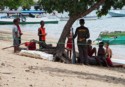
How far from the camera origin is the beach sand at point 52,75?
10797 mm

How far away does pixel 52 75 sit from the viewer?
12.5 metres

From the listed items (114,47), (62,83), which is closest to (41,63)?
(62,83)

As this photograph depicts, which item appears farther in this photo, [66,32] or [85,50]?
[66,32]

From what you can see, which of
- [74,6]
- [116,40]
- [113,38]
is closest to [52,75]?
[74,6]

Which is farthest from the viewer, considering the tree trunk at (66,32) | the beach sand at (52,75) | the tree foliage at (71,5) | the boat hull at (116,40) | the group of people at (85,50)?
the boat hull at (116,40)

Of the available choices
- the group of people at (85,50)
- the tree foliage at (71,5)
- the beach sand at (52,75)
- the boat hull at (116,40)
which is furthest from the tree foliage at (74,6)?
the boat hull at (116,40)

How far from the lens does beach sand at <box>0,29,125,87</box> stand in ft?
35.4

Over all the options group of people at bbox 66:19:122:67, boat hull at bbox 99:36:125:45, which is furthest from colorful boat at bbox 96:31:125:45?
group of people at bbox 66:19:122:67

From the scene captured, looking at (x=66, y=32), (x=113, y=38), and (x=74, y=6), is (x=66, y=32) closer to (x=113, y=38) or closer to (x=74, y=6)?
(x=74, y=6)

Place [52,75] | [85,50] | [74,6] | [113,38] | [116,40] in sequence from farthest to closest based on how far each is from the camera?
[113,38], [116,40], [85,50], [74,6], [52,75]

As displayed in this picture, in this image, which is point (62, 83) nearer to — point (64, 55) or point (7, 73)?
point (7, 73)

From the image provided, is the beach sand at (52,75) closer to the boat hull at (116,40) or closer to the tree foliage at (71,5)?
the tree foliage at (71,5)

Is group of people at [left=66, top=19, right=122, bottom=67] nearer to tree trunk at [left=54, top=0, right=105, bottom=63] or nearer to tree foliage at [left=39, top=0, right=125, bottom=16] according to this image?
tree trunk at [left=54, top=0, right=105, bottom=63]

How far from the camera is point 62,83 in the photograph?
11.1 metres
